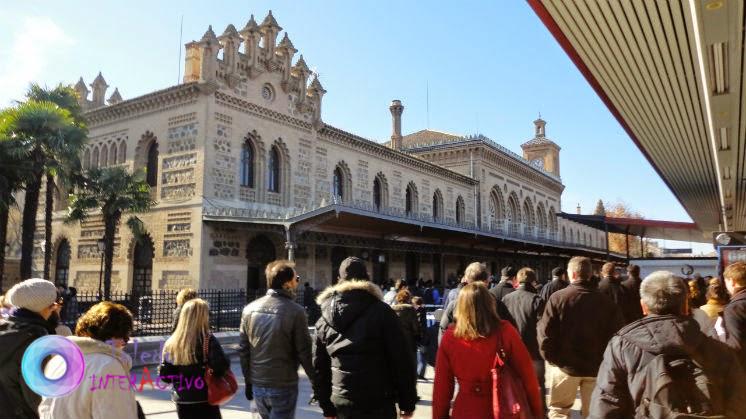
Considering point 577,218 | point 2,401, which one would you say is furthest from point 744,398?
point 577,218

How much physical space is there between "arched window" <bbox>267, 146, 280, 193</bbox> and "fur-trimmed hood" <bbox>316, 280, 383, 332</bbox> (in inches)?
665

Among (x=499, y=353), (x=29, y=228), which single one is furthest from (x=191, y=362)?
(x=29, y=228)

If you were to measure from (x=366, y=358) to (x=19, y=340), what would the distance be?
1934 millimetres

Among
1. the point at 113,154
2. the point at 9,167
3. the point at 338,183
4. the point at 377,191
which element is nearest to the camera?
the point at 9,167

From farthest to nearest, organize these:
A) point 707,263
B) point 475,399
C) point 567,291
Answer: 1. point 707,263
2. point 567,291
3. point 475,399

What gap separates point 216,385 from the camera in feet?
13.1

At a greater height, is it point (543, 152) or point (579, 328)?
point (543, 152)

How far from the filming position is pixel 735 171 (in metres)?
14.2

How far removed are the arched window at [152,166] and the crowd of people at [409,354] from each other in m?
16.3

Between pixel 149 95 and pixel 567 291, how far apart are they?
17688 mm

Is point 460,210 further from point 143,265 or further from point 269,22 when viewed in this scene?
point 143,265

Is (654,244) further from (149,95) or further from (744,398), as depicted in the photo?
(744,398)

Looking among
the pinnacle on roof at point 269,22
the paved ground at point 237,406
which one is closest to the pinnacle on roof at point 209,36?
the pinnacle on roof at point 269,22

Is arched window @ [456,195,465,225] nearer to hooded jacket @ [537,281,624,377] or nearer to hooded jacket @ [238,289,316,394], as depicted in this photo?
hooded jacket @ [537,281,624,377]
